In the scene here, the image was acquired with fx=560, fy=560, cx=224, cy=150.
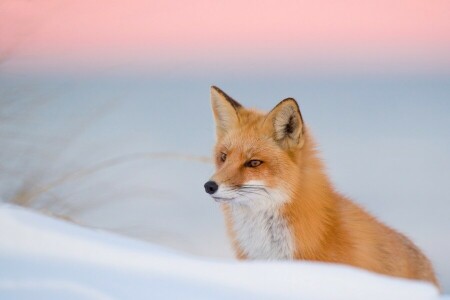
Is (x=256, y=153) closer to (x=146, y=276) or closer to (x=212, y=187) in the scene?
(x=212, y=187)

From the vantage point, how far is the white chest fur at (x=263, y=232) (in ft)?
5.23

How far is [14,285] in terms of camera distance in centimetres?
117

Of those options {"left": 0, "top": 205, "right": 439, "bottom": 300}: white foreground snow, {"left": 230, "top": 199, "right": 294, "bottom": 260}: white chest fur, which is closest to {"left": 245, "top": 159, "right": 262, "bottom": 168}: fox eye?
{"left": 230, "top": 199, "right": 294, "bottom": 260}: white chest fur

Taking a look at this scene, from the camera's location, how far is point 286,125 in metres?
1.59

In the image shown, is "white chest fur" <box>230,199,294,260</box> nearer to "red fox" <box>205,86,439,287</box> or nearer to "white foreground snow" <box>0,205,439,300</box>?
"red fox" <box>205,86,439,287</box>

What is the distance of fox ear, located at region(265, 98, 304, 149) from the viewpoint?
1.54 metres

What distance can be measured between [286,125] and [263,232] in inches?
12.5

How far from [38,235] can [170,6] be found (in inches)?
35.7

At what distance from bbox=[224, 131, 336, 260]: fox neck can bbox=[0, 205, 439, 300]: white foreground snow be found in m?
0.30

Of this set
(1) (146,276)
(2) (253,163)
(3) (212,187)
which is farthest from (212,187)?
(1) (146,276)

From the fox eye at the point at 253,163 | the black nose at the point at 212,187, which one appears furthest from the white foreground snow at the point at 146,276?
the fox eye at the point at 253,163

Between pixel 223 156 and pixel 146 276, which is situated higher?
pixel 223 156

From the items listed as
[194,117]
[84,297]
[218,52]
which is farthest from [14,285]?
[218,52]

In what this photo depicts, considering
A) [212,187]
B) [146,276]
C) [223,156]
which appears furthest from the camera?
[223,156]
